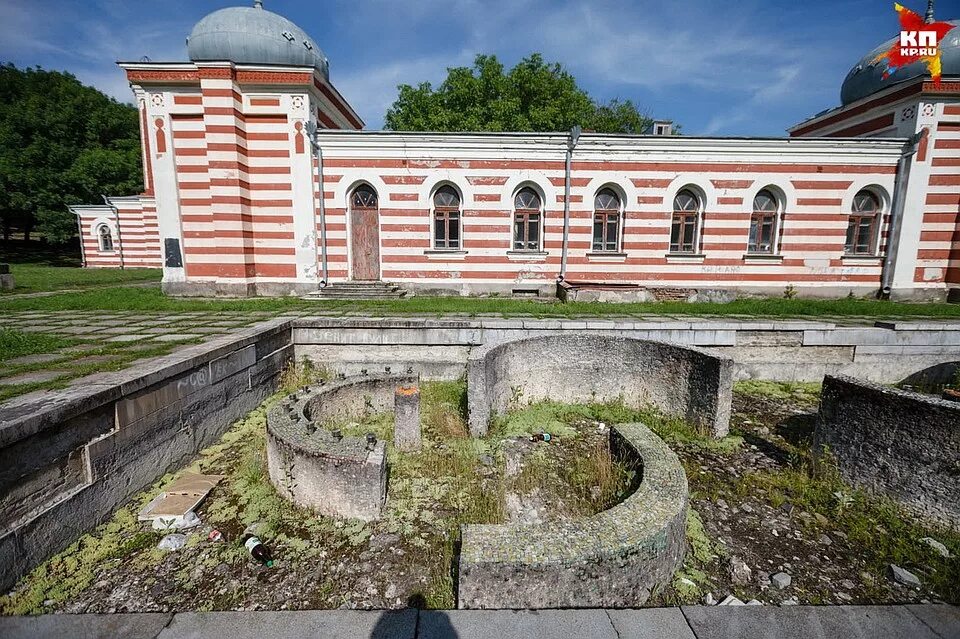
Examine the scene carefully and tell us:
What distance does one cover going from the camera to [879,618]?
8.98 ft

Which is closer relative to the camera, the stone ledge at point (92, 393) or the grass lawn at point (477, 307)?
the stone ledge at point (92, 393)

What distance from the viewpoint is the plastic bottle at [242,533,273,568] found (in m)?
3.42

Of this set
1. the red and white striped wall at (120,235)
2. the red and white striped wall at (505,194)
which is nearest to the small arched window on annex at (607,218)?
the red and white striped wall at (505,194)

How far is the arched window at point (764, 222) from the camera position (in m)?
15.0

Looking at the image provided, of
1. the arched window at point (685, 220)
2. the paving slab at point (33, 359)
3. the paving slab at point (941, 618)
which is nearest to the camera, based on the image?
the paving slab at point (941, 618)

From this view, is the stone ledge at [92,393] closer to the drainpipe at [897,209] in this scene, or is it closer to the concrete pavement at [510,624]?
the concrete pavement at [510,624]

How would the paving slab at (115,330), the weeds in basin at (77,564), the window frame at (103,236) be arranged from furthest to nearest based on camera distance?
1. the window frame at (103,236)
2. the paving slab at (115,330)
3. the weeds in basin at (77,564)

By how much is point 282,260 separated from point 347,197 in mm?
3294

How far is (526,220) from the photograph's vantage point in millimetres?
14953

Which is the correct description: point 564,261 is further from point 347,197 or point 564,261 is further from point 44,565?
point 44,565

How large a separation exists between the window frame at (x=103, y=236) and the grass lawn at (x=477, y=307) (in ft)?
82.4

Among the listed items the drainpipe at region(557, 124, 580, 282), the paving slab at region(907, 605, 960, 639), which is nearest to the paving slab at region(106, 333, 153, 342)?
the paving slab at region(907, 605, 960, 639)

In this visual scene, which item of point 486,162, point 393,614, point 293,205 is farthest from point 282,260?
point 393,614

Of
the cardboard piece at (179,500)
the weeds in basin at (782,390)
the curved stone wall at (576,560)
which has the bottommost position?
the cardboard piece at (179,500)
